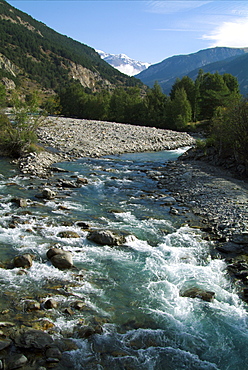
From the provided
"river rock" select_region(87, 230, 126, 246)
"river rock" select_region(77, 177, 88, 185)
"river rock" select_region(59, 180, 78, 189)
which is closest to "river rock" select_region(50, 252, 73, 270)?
"river rock" select_region(87, 230, 126, 246)

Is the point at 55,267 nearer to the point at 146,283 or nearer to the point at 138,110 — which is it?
the point at 146,283

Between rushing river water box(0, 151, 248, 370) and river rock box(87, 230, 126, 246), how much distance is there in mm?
295

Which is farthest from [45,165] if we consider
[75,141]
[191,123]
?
[191,123]

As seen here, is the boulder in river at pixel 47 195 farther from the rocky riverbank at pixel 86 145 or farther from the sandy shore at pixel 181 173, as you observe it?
the sandy shore at pixel 181 173

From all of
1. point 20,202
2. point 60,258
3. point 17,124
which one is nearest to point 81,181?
point 20,202

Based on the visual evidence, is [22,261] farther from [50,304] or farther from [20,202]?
[20,202]

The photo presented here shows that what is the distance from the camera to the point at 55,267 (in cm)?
969

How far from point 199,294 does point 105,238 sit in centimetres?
442

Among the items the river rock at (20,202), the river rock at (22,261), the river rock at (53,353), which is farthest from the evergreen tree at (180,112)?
the river rock at (53,353)

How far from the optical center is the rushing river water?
674 centimetres

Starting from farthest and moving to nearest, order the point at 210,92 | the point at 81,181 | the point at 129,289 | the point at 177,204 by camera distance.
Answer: the point at 210,92 < the point at 81,181 < the point at 177,204 < the point at 129,289

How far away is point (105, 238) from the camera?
11922mm

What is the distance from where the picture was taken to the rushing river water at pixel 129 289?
6738 mm

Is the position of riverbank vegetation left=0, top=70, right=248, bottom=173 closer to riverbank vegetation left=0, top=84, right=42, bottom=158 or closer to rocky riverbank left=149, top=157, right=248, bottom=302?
riverbank vegetation left=0, top=84, right=42, bottom=158
